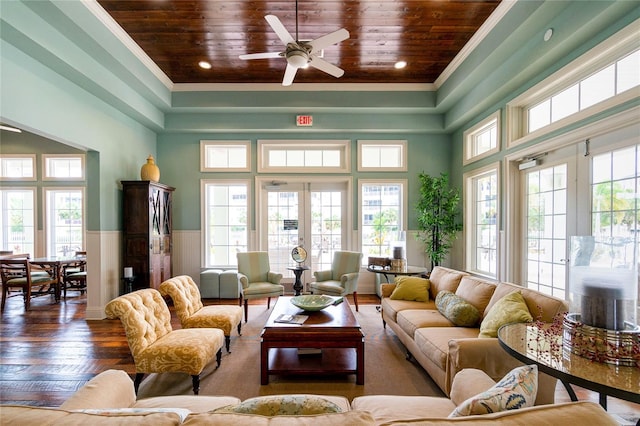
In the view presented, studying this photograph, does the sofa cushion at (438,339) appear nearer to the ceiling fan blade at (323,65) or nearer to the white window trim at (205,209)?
the ceiling fan blade at (323,65)

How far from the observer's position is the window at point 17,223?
6.11 m

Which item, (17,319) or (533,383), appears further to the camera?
(17,319)

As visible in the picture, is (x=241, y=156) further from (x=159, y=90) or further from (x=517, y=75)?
(x=517, y=75)

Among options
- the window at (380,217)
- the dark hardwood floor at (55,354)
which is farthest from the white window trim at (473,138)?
the dark hardwood floor at (55,354)

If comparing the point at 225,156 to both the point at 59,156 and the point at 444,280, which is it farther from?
the point at 444,280

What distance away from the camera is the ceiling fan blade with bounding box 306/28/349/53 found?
8.26 ft

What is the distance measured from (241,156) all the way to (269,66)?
1.83 metres

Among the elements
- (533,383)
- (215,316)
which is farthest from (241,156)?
(533,383)

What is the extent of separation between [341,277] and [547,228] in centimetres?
271

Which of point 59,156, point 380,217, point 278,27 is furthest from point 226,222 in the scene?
point 59,156

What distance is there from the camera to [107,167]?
13.8 ft

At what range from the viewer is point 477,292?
2.71 meters

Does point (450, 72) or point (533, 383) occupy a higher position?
point (450, 72)

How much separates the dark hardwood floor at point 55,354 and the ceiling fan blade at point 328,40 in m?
3.48
